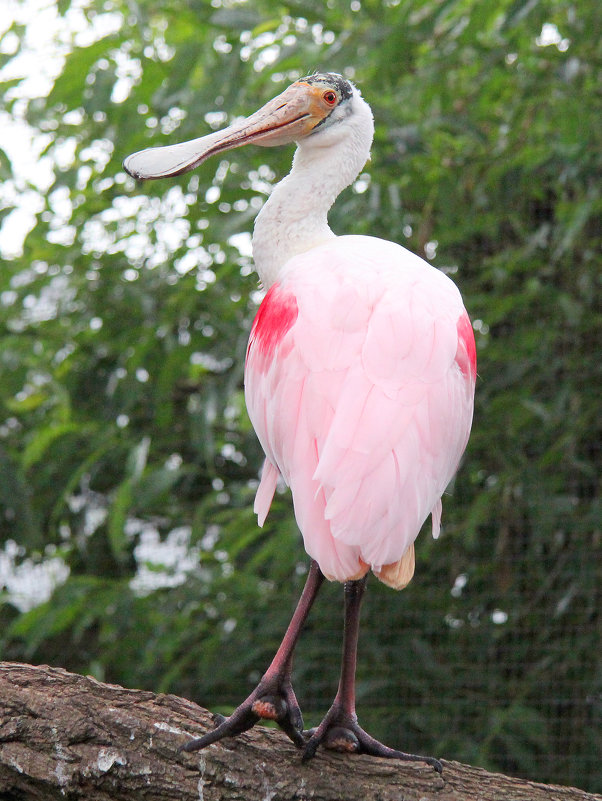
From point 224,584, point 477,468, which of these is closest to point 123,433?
point 224,584

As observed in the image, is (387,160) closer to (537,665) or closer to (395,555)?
(537,665)

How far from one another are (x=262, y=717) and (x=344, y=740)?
0.51 ft

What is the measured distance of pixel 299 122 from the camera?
217 cm

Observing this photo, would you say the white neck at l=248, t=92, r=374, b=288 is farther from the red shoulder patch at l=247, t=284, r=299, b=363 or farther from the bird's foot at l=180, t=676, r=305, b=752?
the bird's foot at l=180, t=676, r=305, b=752

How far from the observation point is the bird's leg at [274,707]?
1613mm

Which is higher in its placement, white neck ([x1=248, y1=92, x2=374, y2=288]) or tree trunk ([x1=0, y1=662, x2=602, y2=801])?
white neck ([x1=248, y1=92, x2=374, y2=288])

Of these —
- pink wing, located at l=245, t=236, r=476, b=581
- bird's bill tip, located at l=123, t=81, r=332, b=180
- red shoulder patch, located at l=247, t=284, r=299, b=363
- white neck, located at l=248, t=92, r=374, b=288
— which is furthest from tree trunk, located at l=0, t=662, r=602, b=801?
bird's bill tip, located at l=123, t=81, r=332, b=180

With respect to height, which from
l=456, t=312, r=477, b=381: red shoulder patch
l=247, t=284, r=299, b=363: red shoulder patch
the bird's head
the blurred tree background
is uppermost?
the bird's head

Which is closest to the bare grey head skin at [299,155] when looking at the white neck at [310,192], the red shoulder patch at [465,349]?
the white neck at [310,192]

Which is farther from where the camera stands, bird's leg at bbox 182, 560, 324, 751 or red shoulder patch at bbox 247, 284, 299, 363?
red shoulder patch at bbox 247, 284, 299, 363

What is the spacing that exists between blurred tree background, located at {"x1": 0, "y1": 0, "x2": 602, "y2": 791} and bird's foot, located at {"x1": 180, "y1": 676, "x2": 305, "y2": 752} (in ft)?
4.23

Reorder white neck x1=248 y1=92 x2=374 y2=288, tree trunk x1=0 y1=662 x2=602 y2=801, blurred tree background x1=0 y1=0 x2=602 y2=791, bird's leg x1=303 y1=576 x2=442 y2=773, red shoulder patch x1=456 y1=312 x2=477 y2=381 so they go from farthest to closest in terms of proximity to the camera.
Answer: blurred tree background x1=0 y1=0 x2=602 y2=791 < white neck x1=248 y1=92 x2=374 y2=288 < red shoulder patch x1=456 y1=312 x2=477 y2=381 < bird's leg x1=303 y1=576 x2=442 y2=773 < tree trunk x1=0 y1=662 x2=602 y2=801

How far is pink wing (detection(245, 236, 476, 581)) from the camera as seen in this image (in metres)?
1.56

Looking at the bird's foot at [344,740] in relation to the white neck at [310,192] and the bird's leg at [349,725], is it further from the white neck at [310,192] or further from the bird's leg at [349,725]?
the white neck at [310,192]
